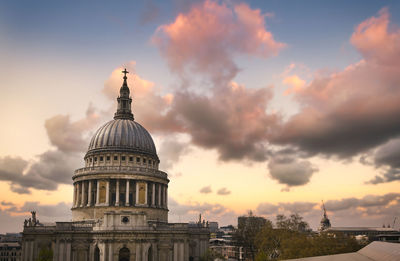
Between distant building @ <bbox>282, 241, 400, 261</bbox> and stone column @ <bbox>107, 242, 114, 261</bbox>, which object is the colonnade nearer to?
stone column @ <bbox>107, 242, 114, 261</bbox>

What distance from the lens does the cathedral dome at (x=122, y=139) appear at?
10125 cm

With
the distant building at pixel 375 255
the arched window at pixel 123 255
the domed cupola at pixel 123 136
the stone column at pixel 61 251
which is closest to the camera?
the distant building at pixel 375 255

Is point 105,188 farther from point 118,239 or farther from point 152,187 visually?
point 118,239

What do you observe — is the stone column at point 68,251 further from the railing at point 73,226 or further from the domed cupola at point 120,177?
the domed cupola at point 120,177

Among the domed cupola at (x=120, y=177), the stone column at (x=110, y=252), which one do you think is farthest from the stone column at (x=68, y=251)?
the domed cupola at (x=120, y=177)

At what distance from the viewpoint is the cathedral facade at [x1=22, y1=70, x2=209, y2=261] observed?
81438 millimetres

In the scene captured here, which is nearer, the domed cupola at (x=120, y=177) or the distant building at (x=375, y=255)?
the distant building at (x=375, y=255)

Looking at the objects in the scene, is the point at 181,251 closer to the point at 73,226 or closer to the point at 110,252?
the point at 110,252

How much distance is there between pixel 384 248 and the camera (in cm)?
3531

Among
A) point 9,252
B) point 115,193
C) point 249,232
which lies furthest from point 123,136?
point 9,252

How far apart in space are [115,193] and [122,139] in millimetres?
14405

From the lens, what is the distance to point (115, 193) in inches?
3725

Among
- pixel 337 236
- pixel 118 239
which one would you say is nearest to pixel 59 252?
pixel 118 239

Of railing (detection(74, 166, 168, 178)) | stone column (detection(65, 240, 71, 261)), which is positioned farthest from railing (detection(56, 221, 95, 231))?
railing (detection(74, 166, 168, 178))
